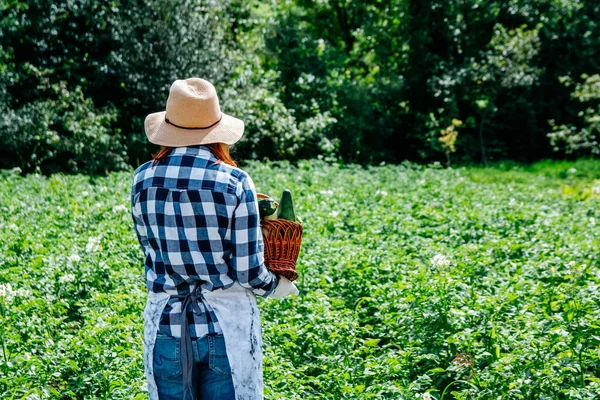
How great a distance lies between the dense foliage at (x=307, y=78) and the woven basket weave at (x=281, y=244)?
1047 cm

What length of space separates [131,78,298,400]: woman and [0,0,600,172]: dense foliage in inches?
412

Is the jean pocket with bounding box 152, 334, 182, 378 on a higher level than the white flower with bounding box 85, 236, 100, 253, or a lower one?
higher

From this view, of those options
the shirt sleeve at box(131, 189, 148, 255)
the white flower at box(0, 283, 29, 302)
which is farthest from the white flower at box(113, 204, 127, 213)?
the shirt sleeve at box(131, 189, 148, 255)

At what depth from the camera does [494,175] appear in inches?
537

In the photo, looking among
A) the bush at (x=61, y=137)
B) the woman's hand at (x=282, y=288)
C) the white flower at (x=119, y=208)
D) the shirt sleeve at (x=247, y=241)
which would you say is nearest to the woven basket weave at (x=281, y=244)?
the woman's hand at (x=282, y=288)

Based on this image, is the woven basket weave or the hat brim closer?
the hat brim

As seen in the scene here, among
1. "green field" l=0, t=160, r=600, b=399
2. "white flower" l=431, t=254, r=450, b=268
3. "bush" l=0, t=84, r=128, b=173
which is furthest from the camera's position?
"bush" l=0, t=84, r=128, b=173

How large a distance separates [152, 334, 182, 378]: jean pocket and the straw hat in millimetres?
695

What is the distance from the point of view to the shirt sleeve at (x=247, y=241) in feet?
7.82

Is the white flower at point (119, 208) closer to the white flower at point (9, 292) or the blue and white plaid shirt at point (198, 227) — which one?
the white flower at point (9, 292)

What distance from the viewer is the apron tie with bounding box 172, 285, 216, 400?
7.77 ft

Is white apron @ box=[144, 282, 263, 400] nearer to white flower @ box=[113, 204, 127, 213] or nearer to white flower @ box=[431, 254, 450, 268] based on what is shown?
white flower @ box=[431, 254, 450, 268]

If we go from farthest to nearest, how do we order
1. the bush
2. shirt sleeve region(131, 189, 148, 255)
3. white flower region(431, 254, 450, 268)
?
the bush, white flower region(431, 254, 450, 268), shirt sleeve region(131, 189, 148, 255)

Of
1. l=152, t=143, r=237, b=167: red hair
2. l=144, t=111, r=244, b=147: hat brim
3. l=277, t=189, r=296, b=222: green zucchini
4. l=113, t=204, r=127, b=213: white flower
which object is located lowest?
l=113, t=204, r=127, b=213: white flower
